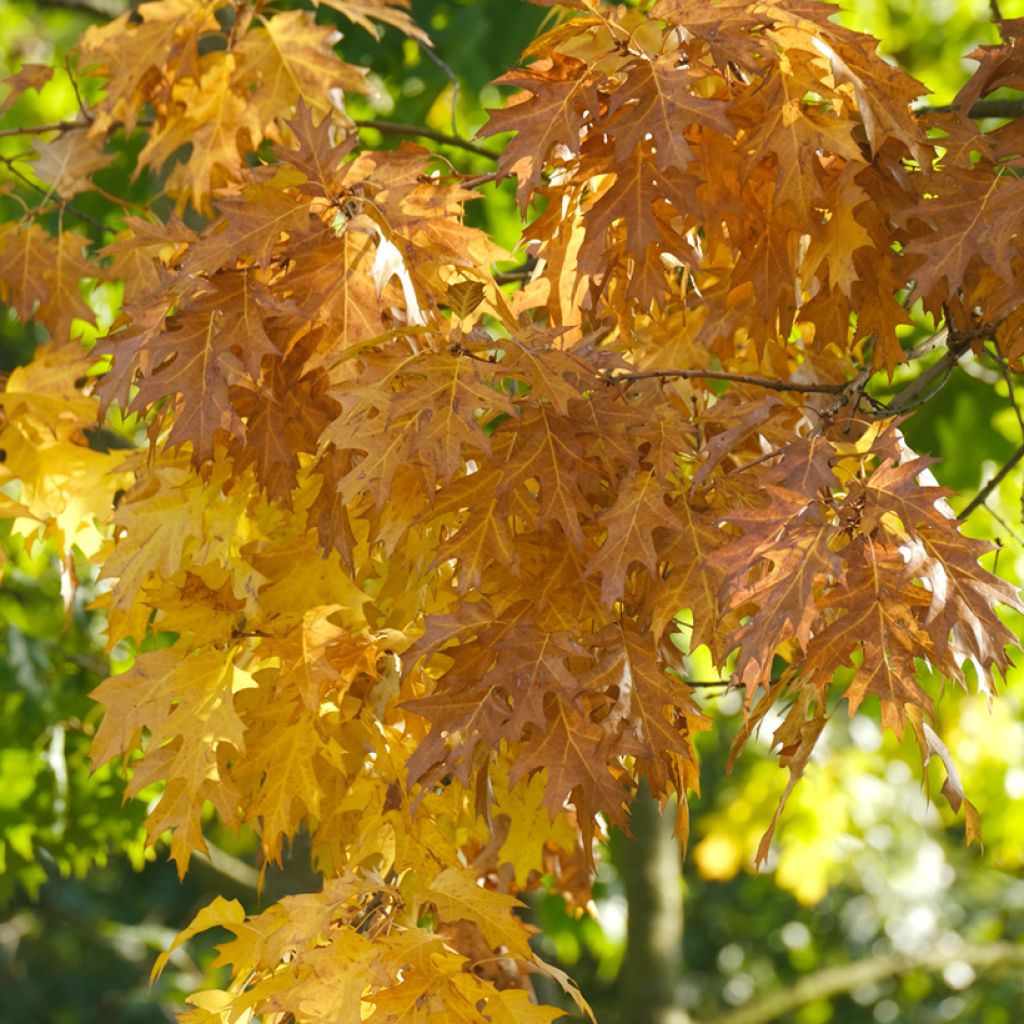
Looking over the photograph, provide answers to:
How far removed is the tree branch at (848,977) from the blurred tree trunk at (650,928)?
0.72 ft

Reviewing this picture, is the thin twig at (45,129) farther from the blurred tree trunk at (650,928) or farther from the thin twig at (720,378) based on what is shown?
the blurred tree trunk at (650,928)

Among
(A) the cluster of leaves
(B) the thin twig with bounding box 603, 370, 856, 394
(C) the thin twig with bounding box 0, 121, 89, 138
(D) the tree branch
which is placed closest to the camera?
(A) the cluster of leaves

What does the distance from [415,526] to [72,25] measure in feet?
29.5

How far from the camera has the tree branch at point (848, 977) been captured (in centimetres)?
443

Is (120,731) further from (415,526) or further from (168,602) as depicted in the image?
(415,526)

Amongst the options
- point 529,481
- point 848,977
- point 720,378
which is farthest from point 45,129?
point 848,977

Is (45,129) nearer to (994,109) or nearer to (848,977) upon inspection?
(994,109)

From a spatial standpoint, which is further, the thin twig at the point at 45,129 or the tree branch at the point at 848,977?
the tree branch at the point at 848,977

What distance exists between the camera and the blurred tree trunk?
14.6ft

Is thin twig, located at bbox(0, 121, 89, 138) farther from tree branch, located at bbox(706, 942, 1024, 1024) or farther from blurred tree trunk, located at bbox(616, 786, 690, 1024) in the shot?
tree branch, located at bbox(706, 942, 1024, 1024)

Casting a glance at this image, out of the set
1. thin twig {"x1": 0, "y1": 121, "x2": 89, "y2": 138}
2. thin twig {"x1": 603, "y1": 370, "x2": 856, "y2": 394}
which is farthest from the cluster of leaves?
thin twig {"x1": 0, "y1": 121, "x2": 89, "y2": 138}

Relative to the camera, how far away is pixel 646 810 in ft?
14.4

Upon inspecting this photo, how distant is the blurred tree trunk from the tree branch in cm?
22

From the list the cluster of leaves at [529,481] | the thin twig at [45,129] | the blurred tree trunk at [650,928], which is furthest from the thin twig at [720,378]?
the blurred tree trunk at [650,928]
